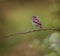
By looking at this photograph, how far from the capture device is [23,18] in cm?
177

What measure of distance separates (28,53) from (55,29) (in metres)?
0.31

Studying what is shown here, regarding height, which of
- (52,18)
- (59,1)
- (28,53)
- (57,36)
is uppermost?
(59,1)

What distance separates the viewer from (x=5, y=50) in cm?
173

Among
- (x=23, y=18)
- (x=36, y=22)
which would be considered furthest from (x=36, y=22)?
(x=23, y=18)

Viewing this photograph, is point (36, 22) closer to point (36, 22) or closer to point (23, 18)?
point (36, 22)

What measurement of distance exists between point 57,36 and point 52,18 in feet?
0.53

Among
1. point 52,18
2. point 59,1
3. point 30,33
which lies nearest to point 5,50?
point 30,33

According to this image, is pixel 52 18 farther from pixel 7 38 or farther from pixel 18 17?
pixel 7 38

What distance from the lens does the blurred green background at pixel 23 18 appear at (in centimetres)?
174

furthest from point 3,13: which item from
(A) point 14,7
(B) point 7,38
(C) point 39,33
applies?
(C) point 39,33

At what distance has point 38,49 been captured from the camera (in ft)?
5.71

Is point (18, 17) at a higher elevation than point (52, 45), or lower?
higher

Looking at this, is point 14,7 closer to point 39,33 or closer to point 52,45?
point 39,33

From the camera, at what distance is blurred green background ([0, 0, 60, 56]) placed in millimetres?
1742
